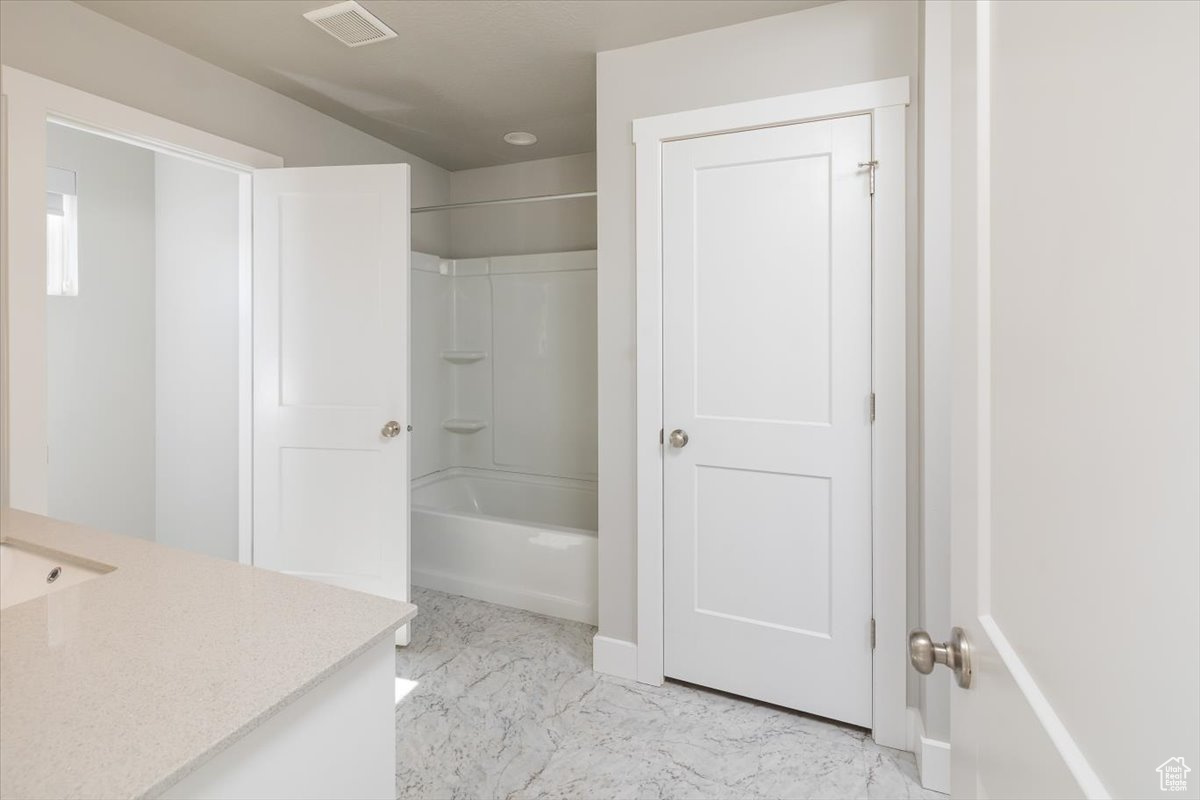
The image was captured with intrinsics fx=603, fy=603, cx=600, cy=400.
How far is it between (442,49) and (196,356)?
211 cm

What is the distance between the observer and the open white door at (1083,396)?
0.32 m

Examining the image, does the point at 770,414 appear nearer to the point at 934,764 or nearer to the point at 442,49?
the point at 934,764

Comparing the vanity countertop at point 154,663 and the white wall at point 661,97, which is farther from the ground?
the white wall at point 661,97

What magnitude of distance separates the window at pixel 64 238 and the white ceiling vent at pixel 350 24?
6.18ft

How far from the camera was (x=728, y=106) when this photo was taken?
2109mm

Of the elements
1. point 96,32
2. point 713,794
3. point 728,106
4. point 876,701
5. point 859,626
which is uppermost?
point 96,32

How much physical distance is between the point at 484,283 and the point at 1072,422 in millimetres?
3796

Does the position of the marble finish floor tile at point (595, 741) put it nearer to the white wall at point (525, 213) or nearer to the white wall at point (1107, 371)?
the white wall at point (1107, 371)

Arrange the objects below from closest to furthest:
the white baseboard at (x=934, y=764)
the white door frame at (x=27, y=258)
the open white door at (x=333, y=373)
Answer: the white baseboard at (x=934, y=764), the white door frame at (x=27, y=258), the open white door at (x=333, y=373)

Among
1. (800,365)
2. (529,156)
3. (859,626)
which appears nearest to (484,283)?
(529,156)

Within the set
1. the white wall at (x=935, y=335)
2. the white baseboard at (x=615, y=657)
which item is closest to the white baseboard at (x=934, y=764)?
the white wall at (x=935, y=335)

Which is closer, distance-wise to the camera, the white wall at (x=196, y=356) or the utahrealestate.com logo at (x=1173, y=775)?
the utahrealestate.com logo at (x=1173, y=775)

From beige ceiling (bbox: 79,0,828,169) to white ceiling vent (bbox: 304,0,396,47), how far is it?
33 mm

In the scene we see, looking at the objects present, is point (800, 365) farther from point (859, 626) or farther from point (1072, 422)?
point (1072, 422)
